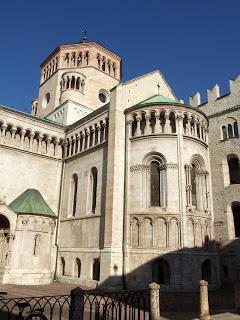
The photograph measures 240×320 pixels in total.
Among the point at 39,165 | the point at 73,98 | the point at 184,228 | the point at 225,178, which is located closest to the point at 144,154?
the point at 184,228

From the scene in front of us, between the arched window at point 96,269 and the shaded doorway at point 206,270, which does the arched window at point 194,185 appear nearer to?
the shaded doorway at point 206,270

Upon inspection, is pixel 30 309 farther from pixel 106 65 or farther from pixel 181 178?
pixel 106 65

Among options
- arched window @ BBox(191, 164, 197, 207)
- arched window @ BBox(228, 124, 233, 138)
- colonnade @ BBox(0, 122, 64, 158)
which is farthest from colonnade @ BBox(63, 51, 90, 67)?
arched window @ BBox(191, 164, 197, 207)

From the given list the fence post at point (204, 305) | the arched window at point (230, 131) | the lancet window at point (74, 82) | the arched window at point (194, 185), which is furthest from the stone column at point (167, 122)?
the lancet window at point (74, 82)

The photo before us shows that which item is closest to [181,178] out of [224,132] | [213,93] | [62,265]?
[224,132]

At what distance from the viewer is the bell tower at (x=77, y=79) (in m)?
37.8

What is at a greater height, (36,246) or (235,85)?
(235,85)

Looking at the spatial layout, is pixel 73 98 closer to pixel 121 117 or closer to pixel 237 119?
pixel 121 117

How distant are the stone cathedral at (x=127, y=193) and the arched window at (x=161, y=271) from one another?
0.07 m

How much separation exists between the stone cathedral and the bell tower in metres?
6.35

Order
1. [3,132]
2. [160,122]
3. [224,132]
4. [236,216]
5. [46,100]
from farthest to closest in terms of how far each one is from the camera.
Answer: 1. [46,100]
2. [224,132]
3. [3,132]
4. [236,216]
5. [160,122]

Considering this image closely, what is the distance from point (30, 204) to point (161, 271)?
12471 mm

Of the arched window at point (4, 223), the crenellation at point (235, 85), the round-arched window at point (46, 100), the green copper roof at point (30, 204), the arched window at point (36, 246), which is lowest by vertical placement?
the arched window at point (36, 246)

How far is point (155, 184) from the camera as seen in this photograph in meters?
24.2
